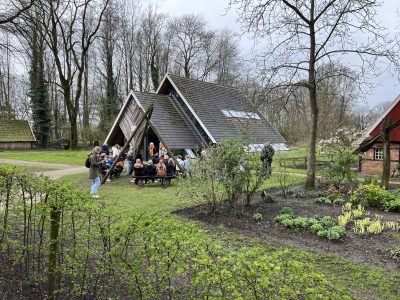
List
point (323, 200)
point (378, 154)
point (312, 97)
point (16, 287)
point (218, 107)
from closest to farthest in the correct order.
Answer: point (16, 287), point (323, 200), point (312, 97), point (378, 154), point (218, 107)

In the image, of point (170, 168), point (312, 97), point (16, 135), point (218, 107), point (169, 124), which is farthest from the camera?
point (16, 135)

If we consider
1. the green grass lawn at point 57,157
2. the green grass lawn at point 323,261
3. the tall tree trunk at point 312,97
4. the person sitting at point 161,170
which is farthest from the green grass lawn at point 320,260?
the green grass lawn at point 57,157

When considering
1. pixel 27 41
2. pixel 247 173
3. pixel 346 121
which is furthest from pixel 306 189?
pixel 346 121

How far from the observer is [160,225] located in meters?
3.31

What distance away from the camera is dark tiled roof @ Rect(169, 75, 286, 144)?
19266mm

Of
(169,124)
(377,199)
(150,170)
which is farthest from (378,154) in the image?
(150,170)

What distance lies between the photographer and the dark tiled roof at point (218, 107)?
758 inches

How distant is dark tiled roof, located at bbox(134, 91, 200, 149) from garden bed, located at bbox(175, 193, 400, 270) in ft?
26.9

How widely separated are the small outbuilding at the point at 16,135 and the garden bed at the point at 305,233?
3636 centimetres

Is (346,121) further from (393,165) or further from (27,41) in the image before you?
(27,41)

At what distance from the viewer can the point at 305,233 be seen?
7219 millimetres

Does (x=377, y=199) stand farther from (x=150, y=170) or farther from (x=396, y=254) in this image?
(x=150, y=170)

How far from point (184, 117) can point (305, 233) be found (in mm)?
13536

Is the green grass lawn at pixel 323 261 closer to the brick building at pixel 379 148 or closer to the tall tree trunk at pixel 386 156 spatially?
the tall tree trunk at pixel 386 156
